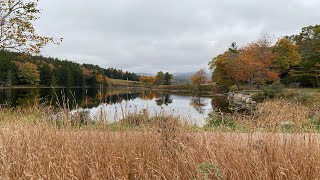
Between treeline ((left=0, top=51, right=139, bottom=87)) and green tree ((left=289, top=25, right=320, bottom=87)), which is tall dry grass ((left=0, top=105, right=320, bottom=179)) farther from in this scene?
treeline ((left=0, top=51, right=139, bottom=87))

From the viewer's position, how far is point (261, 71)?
115 feet

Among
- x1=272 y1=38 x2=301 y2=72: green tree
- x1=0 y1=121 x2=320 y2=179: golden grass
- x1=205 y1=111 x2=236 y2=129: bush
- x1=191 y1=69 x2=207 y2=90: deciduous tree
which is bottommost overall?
x1=205 y1=111 x2=236 y2=129: bush

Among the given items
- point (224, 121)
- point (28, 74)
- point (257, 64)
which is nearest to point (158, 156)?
point (224, 121)

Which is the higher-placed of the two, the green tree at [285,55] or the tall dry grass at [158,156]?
the green tree at [285,55]

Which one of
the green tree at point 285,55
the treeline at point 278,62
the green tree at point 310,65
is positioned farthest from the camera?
the green tree at point 285,55

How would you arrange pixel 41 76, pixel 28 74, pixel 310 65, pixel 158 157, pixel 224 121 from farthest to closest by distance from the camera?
pixel 41 76 < pixel 28 74 < pixel 310 65 < pixel 224 121 < pixel 158 157

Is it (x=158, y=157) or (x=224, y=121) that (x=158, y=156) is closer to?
(x=158, y=157)

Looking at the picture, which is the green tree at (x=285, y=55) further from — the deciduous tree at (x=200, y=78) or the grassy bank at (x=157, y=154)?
the grassy bank at (x=157, y=154)

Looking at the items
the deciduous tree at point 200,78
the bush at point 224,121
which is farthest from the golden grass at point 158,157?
the deciduous tree at point 200,78

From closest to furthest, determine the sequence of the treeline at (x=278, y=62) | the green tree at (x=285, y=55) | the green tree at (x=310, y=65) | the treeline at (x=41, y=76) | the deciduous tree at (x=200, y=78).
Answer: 1. the green tree at (x=310, y=65)
2. the treeline at (x=278, y=62)
3. the green tree at (x=285, y=55)
4. the treeline at (x=41, y=76)
5. the deciduous tree at (x=200, y=78)

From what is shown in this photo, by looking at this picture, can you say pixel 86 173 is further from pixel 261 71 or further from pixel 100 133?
pixel 261 71

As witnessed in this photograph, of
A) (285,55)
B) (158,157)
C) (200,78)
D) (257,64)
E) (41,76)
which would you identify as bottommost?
(158,157)

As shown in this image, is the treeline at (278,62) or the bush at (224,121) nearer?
the bush at (224,121)

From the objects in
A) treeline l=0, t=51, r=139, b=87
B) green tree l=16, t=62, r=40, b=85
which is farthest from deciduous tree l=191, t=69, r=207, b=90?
green tree l=16, t=62, r=40, b=85
